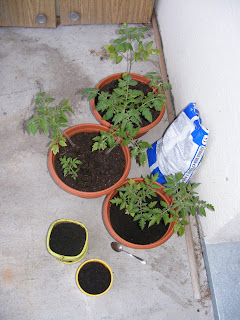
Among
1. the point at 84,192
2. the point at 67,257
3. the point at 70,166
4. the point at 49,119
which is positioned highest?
the point at 49,119

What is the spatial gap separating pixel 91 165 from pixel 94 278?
0.69 meters

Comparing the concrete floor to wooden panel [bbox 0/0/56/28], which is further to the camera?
wooden panel [bbox 0/0/56/28]

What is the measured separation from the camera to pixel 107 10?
2699 millimetres

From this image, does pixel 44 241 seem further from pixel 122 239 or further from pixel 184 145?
pixel 184 145

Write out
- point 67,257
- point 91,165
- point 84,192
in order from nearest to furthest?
point 67,257 → point 84,192 → point 91,165

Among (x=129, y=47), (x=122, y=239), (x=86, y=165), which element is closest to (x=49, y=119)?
(x=86, y=165)

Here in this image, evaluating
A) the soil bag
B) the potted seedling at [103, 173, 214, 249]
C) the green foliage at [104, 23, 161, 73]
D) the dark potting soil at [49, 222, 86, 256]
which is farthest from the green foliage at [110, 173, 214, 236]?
the green foliage at [104, 23, 161, 73]

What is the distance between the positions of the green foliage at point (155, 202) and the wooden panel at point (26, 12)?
1.63 metres

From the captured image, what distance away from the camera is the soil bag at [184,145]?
1.78m

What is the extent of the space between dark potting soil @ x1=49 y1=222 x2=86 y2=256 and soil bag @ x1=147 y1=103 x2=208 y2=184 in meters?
0.66

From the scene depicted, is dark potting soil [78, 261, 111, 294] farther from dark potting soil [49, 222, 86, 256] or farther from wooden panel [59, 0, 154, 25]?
wooden panel [59, 0, 154, 25]

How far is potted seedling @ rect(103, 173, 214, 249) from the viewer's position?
5.88 ft

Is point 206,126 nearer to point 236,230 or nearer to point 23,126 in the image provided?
point 236,230

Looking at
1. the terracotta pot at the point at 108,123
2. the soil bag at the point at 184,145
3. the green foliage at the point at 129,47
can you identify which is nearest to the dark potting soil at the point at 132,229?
the soil bag at the point at 184,145
